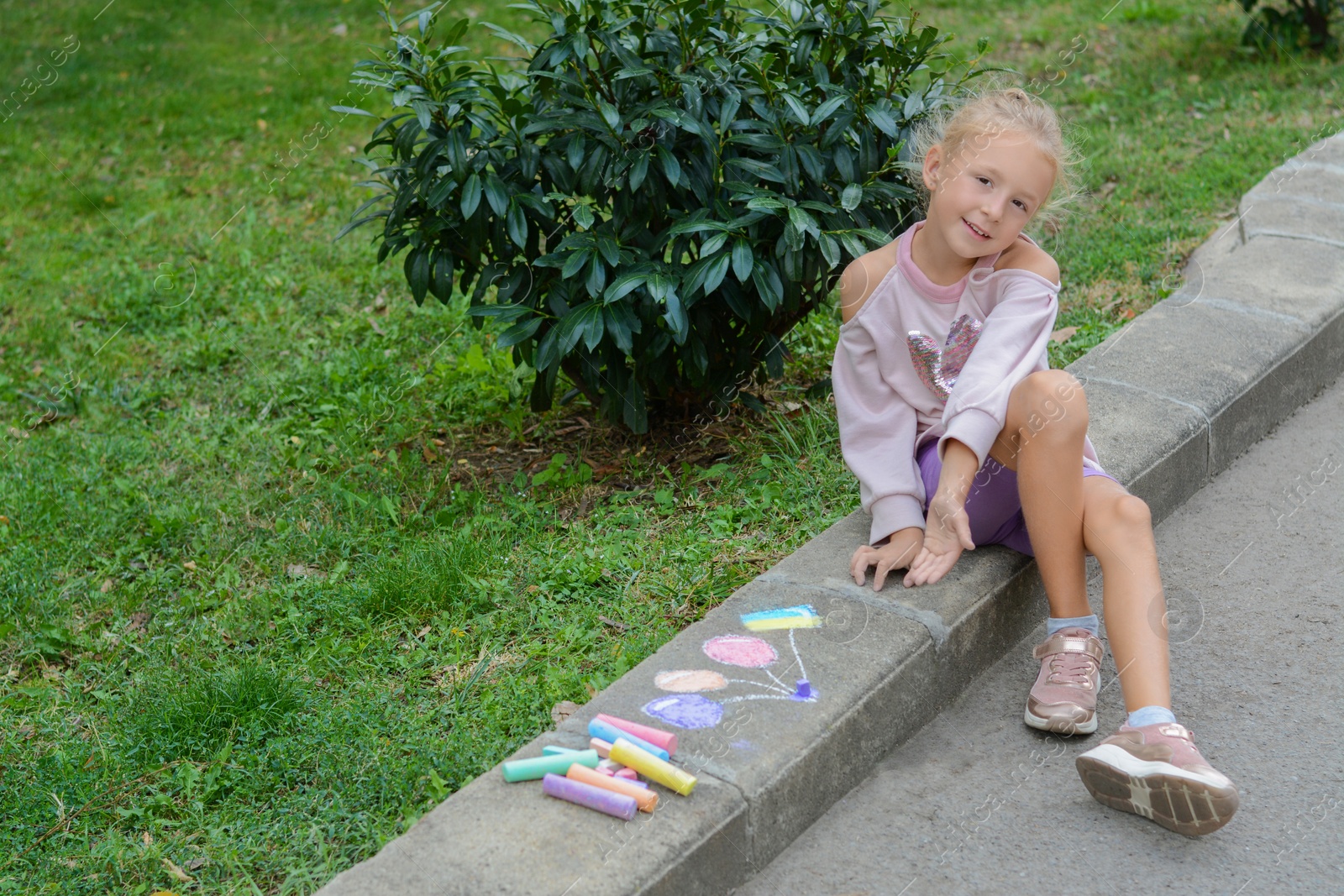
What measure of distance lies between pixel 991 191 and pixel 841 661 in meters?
1.02

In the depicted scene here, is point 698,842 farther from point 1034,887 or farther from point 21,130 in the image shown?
point 21,130

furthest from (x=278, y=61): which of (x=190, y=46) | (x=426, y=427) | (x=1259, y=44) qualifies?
(x=1259, y=44)

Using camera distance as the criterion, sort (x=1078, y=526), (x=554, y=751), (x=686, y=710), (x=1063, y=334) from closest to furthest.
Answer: (x=554, y=751) → (x=686, y=710) → (x=1078, y=526) → (x=1063, y=334)

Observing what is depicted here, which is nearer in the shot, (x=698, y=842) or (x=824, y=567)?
(x=698, y=842)

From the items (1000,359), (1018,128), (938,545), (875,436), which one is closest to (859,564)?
(938,545)

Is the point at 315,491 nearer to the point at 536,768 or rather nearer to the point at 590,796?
the point at 536,768

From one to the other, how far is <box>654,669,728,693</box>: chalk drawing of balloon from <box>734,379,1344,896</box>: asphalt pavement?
32cm

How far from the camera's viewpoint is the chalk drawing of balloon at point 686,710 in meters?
2.27

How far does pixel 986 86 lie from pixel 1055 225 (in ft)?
1.37

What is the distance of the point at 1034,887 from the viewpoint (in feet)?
6.93

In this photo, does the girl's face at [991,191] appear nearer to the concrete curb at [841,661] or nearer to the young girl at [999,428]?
the young girl at [999,428]

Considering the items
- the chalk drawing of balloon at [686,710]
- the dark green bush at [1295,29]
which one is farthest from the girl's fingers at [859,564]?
the dark green bush at [1295,29]

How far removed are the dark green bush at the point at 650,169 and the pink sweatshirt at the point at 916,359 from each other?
0.52m

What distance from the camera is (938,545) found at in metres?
2.56
